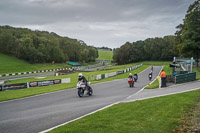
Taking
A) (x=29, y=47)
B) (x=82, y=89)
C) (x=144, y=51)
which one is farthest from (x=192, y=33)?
(x=144, y=51)

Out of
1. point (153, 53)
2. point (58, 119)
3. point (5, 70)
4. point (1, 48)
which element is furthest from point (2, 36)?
point (58, 119)

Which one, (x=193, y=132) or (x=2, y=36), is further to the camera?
(x=2, y=36)

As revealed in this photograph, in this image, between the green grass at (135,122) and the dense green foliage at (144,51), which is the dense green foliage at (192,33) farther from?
the dense green foliage at (144,51)

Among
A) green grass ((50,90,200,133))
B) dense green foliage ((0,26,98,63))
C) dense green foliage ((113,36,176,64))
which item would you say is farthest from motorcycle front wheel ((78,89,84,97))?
dense green foliage ((113,36,176,64))

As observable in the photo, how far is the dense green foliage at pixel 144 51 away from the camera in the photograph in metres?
98.3

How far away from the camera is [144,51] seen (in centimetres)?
10619

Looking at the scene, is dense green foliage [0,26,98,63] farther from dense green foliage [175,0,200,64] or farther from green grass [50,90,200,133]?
green grass [50,90,200,133]

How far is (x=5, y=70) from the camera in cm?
5791

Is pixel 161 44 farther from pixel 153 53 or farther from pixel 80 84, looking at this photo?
pixel 80 84

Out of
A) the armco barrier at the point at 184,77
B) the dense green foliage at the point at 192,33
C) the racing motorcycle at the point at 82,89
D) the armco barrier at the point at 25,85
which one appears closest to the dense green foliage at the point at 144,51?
the dense green foliage at the point at 192,33

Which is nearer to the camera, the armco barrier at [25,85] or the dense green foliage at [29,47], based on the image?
the armco barrier at [25,85]

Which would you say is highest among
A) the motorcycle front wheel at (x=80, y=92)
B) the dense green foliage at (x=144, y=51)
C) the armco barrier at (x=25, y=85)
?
the dense green foliage at (x=144, y=51)

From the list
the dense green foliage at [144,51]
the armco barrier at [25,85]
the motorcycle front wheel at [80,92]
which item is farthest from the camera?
the dense green foliage at [144,51]

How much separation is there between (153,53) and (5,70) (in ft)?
252
